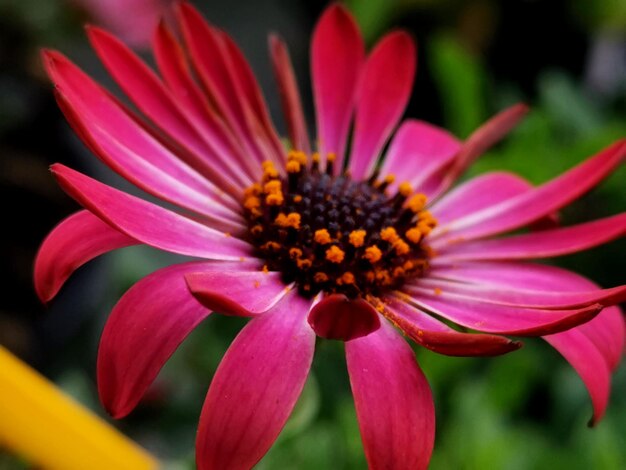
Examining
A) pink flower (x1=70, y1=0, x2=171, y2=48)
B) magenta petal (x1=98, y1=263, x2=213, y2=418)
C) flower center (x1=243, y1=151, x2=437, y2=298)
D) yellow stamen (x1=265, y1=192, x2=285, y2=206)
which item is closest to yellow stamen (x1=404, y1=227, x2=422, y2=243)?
flower center (x1=243, y1=151, x2=437, y2=298)

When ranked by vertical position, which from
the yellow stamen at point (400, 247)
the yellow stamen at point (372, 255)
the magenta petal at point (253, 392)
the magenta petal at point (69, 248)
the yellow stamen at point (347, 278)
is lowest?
the yellow stamen at point (400, 247)

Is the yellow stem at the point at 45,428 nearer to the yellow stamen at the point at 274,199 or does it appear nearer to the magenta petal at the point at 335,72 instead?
the yellow stamen at the point at 274,199

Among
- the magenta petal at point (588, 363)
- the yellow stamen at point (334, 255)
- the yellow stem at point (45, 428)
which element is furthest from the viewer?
the yellow stamen at point (334, 255)

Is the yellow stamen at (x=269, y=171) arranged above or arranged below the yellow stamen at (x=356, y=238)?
above

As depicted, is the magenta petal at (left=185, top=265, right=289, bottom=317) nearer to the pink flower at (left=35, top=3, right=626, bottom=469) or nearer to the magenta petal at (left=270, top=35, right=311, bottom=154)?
the pink flower at (left=35, top=3, right=626, bottom=469)

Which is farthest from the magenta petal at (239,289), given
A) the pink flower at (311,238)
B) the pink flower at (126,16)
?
the pink flower at (126,16)

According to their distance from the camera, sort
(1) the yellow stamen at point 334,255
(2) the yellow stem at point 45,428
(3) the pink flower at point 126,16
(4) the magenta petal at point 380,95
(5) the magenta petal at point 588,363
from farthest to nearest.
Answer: (3) the pink flower at point 126,16, (4) the magenta petal at point 380,95, (1) the yellow stamen at point 334,255, (5) the magenta petal at point 588,363, (2) the yellow stem at point 45,428
